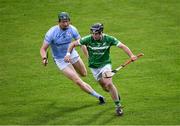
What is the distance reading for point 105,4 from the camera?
27219 millimetres

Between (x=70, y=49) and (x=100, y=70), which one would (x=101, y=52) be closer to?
(x=100, y=70)

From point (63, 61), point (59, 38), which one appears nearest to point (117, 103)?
point (63, 61)

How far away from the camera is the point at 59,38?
1725 cm

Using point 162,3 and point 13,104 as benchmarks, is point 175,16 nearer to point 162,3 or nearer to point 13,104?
point 162,3

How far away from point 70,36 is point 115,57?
4487 millimetres

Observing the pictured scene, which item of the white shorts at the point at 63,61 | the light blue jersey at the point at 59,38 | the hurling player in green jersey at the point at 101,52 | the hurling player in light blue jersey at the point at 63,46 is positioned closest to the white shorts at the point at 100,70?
the hurling player in green jersey at the point at 101,52

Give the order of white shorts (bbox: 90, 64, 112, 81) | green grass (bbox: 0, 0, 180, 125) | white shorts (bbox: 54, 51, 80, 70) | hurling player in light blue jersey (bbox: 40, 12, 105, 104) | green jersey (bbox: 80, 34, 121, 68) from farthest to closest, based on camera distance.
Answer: white shorts (bbox: 54, 51, 80, 70)
hurling player in light blue jersey (bbox: 40, 12, 105, 104)
green grass (bbox: 0, 0, 180, 125)
white shorts (bbox: 90, 64, 112, 81)
green jersey (bbox: 80, 34, 121, 68)

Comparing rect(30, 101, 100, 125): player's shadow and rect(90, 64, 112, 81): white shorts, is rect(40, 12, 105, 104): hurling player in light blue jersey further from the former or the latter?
rect(90, 64, 112, 81): white shorts

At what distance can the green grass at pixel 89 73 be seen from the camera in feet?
53.5

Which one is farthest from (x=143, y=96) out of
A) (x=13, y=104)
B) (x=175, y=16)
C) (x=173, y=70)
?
(x=175, y=16)

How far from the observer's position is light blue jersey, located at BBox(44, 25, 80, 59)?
17.2 metres

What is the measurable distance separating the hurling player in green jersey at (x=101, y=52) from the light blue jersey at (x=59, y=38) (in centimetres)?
90

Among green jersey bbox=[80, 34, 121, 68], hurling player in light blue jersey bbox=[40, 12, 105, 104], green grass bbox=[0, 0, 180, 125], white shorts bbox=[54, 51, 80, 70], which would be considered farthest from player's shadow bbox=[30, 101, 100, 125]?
green jersey bbox=[80, 34, 121, 68]

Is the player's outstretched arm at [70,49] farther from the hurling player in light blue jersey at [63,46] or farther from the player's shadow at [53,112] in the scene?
the player's shadow at [53,112]
